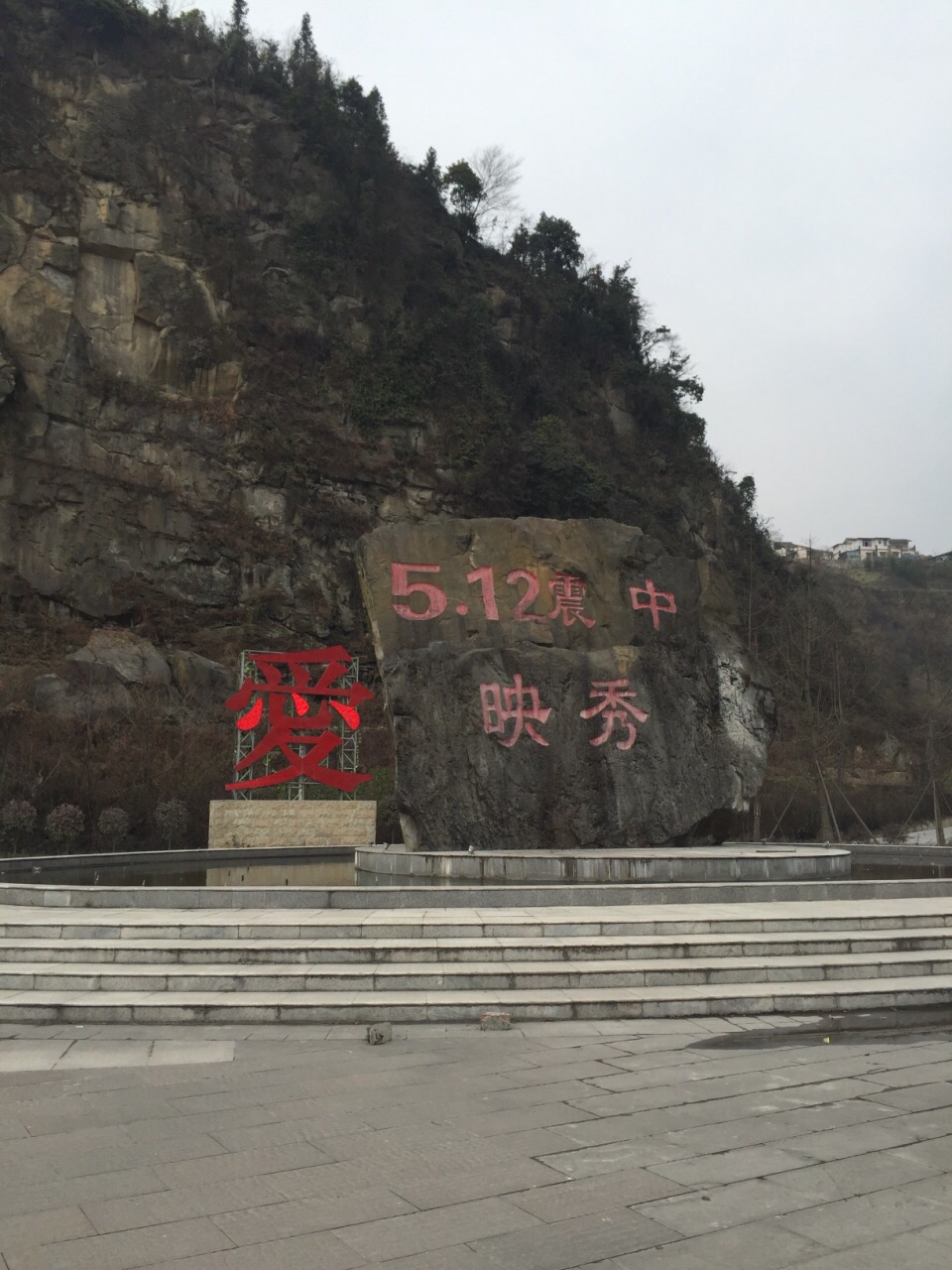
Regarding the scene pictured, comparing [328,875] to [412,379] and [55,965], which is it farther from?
[412,379]

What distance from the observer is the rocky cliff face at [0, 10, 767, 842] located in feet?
77.3

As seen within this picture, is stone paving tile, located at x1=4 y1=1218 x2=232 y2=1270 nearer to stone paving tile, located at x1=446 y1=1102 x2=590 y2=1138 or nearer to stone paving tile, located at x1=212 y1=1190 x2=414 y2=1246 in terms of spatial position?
stone paving tile, located at x1=212 y1=1190 x2=414 y2=1246

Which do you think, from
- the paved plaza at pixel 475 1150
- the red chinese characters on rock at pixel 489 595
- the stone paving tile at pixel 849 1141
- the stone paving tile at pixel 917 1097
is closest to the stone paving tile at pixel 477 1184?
the paved plaza at pixel 475 1150

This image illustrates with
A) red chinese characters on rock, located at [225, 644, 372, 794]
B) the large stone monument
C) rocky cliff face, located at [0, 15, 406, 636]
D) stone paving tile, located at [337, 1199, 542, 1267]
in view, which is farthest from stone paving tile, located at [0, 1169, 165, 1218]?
rocky cliff face, located at [0, 15, 406, 636]

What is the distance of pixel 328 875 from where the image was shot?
9930 mm

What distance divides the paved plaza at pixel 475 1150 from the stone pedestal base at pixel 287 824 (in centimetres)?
935

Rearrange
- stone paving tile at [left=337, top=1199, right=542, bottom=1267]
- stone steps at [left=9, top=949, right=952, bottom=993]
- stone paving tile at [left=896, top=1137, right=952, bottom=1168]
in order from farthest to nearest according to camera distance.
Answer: stone steps at [left=9, top=949, right=952, bottom=993] → stone paving tile at [left=896, top=1137, right=952, bottom=1168] → stone paving tile at [left=337, top=1199, right=542, bottom=1267]

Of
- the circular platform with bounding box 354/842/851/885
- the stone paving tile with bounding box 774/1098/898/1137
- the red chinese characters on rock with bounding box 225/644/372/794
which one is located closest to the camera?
the stone paving tile with bounding box 774/1098/898/1137

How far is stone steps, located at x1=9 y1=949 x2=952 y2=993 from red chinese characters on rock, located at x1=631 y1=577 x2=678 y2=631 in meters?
5.09

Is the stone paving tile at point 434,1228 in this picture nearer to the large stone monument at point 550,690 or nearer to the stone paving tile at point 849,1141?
the stone paving tile at point 849,1141

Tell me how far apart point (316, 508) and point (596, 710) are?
58.5 ft

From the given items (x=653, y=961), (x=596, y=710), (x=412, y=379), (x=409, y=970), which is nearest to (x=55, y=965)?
(x=409, y=970)

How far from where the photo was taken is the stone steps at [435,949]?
218 inches

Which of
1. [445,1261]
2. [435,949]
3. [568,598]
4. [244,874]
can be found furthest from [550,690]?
[445,1261]
